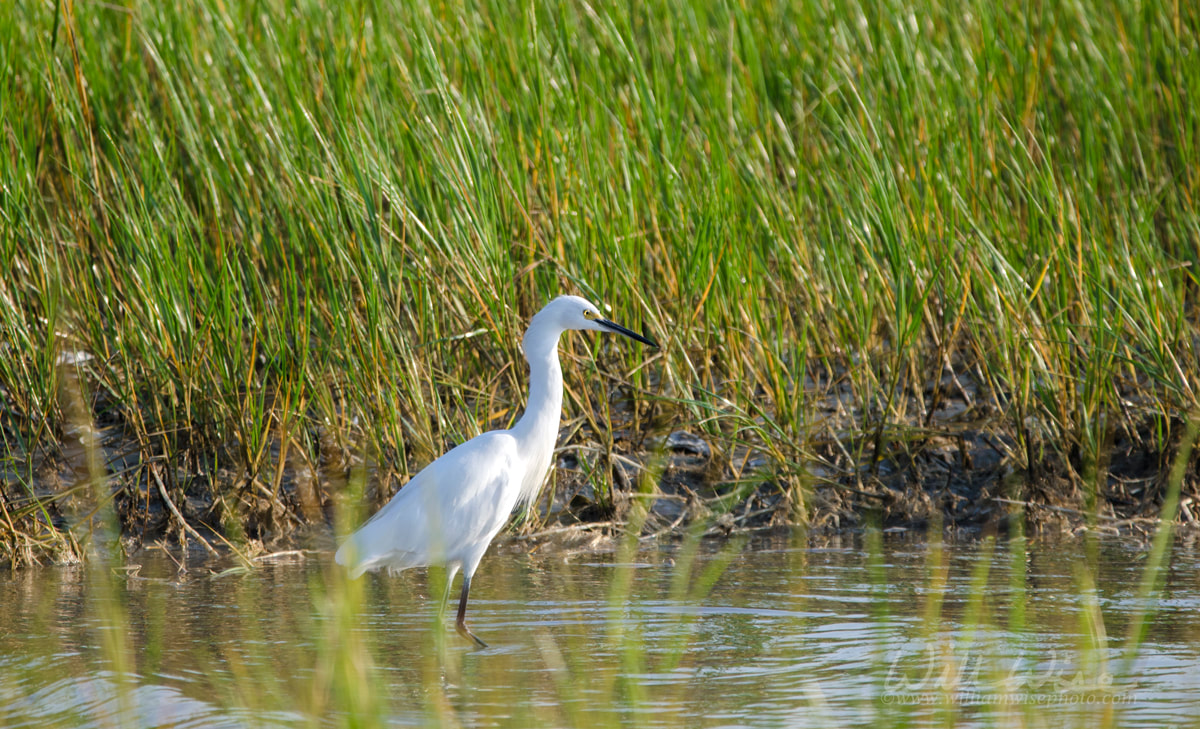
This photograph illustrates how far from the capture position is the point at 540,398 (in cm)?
447

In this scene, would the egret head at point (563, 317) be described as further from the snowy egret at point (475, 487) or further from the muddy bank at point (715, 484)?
the muddy bank at point (715, 484)

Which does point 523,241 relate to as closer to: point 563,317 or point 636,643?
point 563,317

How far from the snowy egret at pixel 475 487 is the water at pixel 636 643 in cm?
21

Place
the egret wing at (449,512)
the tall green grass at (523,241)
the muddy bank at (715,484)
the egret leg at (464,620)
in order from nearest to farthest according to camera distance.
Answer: the egret leg at (464,620) → the egret wing at (449,512) → the tall green grass at (523,241) → the muddy bank at (715,484)

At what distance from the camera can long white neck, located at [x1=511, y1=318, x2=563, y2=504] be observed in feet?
14.5

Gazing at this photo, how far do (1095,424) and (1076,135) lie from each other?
176cm

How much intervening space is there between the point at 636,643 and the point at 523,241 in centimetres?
233

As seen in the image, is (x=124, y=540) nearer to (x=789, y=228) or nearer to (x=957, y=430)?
(x=789, y=228)

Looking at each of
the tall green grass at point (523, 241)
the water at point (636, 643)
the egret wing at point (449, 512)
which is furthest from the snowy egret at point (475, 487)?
the tall green grass at point (523, 241)

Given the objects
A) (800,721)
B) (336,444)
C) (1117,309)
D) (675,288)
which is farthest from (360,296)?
(1117,309)

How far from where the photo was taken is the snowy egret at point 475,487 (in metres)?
4.25

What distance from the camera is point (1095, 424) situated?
4.95 meters

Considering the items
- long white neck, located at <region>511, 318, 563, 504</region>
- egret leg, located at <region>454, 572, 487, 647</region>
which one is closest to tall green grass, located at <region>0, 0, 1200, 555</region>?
long white neck, located at <region>511, 318, 563, 504</region>

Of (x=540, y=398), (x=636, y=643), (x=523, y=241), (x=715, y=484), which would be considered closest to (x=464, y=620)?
(x=540, y=398)
